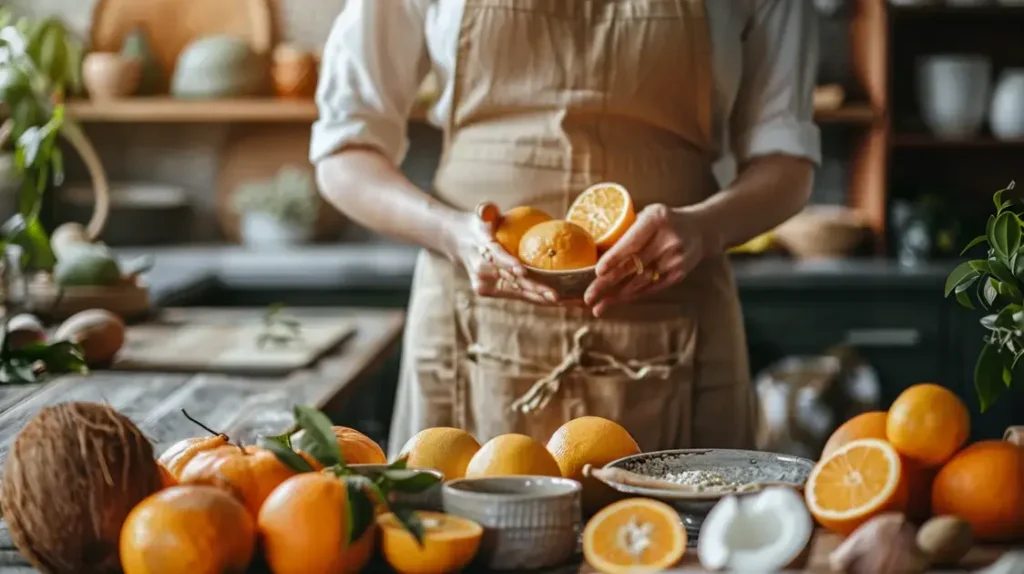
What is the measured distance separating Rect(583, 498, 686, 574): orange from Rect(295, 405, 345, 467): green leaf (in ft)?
0.57

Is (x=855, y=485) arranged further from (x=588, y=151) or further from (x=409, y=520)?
(x=588, y=151)

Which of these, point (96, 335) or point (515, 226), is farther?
point (96, 335)

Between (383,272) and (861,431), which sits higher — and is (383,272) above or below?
below

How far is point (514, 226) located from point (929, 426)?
63 centimetres

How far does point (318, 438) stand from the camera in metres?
0.88

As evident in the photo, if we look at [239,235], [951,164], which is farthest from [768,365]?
[239,235]

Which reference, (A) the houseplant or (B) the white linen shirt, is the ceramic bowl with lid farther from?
(B) the white linen shirt

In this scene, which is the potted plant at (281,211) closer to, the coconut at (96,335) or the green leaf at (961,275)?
the coconut at (96,335)

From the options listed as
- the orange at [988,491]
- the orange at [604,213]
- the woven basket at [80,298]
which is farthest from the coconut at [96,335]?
the orange at [988,491]

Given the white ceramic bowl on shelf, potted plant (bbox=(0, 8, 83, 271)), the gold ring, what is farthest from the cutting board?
the white ceramic bowl on shelf

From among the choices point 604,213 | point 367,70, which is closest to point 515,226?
point 604,213

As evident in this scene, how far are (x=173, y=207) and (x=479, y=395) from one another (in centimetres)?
225

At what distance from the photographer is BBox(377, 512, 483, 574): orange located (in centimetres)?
84

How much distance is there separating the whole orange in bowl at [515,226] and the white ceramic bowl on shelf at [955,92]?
231cm
